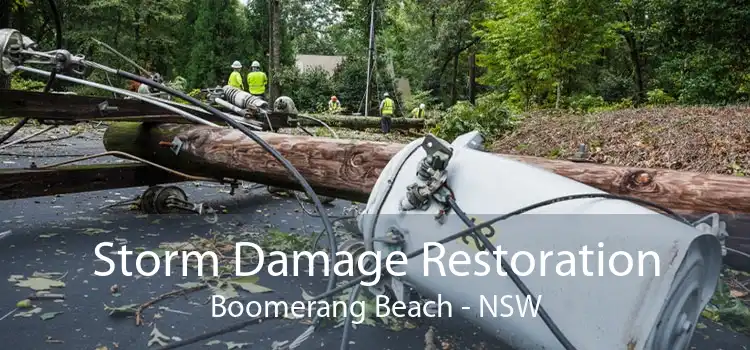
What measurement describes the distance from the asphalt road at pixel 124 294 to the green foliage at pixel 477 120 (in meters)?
5.44

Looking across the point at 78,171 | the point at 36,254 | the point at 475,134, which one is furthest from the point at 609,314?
the point at 78,171

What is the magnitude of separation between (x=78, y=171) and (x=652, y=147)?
263 inches

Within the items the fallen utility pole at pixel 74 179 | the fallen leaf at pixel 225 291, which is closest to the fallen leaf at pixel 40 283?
the fallen leaf at pixel 225 291

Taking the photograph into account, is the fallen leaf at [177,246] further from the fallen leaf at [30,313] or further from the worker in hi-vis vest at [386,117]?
the worker in hi-vis vest at [386,117]

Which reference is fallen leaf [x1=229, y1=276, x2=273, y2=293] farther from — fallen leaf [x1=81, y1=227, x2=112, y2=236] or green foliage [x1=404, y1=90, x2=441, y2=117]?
Answer: green foliage [x1=404, y1=90, x2=441, y2=117]

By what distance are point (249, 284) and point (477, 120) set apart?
7674 millimetres

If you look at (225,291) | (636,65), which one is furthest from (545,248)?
(636,65)

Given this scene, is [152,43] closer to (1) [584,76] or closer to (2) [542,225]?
(1) [584,76]

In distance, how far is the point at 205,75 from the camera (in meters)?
29.8

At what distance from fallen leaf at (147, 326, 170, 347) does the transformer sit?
32.6 inches

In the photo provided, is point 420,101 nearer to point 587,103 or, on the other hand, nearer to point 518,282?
point 587,103

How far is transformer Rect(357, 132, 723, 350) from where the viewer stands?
1.28 metres

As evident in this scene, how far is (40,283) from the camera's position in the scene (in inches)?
98.8

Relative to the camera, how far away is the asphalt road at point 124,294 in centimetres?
207
